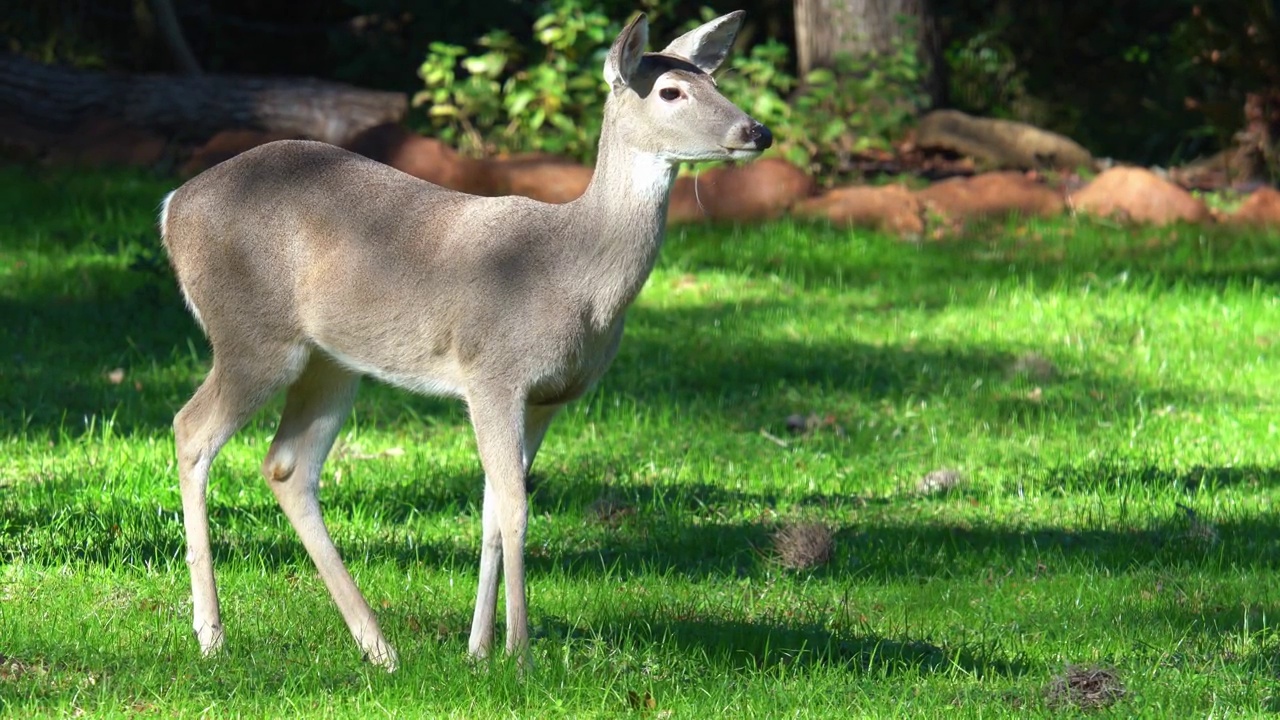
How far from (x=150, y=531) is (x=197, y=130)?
287 inches

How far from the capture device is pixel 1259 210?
12195mm

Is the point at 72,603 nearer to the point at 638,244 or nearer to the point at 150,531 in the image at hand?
the point at 150,531

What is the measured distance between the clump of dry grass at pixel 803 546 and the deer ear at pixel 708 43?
1.81 meters

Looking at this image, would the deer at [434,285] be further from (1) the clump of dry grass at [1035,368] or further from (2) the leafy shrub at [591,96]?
(2) the leafy shrub at [591,96]

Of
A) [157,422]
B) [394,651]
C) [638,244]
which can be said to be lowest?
[157,422]

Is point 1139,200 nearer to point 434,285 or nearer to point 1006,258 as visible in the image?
point 1006,258

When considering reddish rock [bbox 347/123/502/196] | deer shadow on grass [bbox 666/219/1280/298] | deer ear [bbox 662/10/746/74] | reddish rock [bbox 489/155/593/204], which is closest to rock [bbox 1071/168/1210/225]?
deer shadow on grass [bbox 666/219/1280/298]

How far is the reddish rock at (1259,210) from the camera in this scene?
1209 centimetres

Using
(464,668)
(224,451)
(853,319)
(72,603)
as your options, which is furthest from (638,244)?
(853,319)

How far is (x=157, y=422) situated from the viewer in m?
7.82

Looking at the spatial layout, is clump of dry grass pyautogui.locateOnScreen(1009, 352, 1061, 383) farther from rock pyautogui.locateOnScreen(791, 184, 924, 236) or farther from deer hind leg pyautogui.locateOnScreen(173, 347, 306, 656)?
deer hind leg pyautogui.locateOnScreen(173, 347, 306, 656)

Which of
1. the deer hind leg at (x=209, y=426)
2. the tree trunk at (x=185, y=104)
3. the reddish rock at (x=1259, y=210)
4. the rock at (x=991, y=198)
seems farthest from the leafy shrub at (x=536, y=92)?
the deer hind leg at (x=209, y=426)

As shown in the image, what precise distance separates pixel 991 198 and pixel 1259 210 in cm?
186

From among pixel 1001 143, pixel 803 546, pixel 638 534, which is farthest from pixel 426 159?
pixel 803 546
